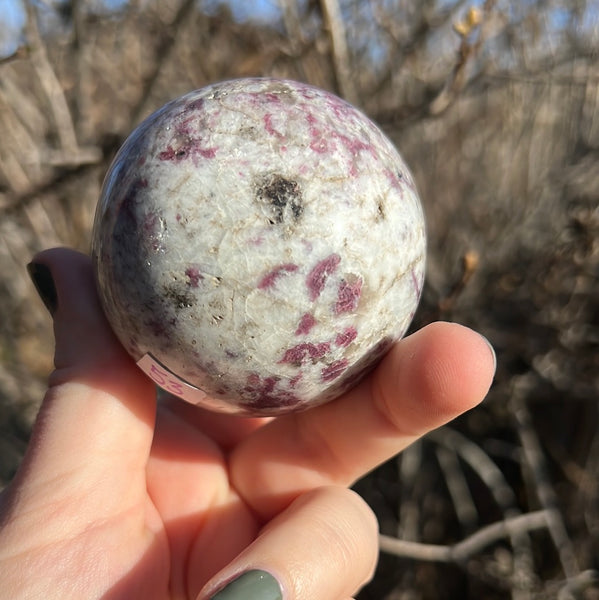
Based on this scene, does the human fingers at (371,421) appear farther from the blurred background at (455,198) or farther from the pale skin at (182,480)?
the blurred background at (455,198)

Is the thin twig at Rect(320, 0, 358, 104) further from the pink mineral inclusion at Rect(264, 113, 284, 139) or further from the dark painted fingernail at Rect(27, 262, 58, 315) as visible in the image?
the dark painted fingernail at Rect(27, 262, 58, 315)

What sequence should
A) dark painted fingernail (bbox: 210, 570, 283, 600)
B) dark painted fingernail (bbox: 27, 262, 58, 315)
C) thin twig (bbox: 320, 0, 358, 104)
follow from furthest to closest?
thin twig (bbox: 320, 0, 358, 104) → dark painted fingernail (bbox: 27, 262, 58, 315) → dark painted fingernail (bbox: 210, 570, 283, 600)

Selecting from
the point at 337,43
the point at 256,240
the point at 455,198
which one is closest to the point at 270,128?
the point at 256,240

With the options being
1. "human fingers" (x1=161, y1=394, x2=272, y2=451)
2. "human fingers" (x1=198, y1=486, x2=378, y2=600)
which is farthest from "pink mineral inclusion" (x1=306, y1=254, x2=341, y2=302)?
"human fingers" (x1=161, y1=394, x2=272, y2=451)

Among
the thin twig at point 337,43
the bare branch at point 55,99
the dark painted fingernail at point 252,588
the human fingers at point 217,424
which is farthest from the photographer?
the bare branch at point 55,99

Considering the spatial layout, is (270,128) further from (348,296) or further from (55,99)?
(55,99)

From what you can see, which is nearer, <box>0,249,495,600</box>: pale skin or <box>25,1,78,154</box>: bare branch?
<box>0,249,495,600</box>: pale skin

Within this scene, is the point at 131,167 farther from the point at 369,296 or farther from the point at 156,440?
the point at 156,440

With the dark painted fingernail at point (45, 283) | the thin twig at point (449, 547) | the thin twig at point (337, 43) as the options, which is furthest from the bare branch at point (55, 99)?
the thin twig at point (449, 547)
